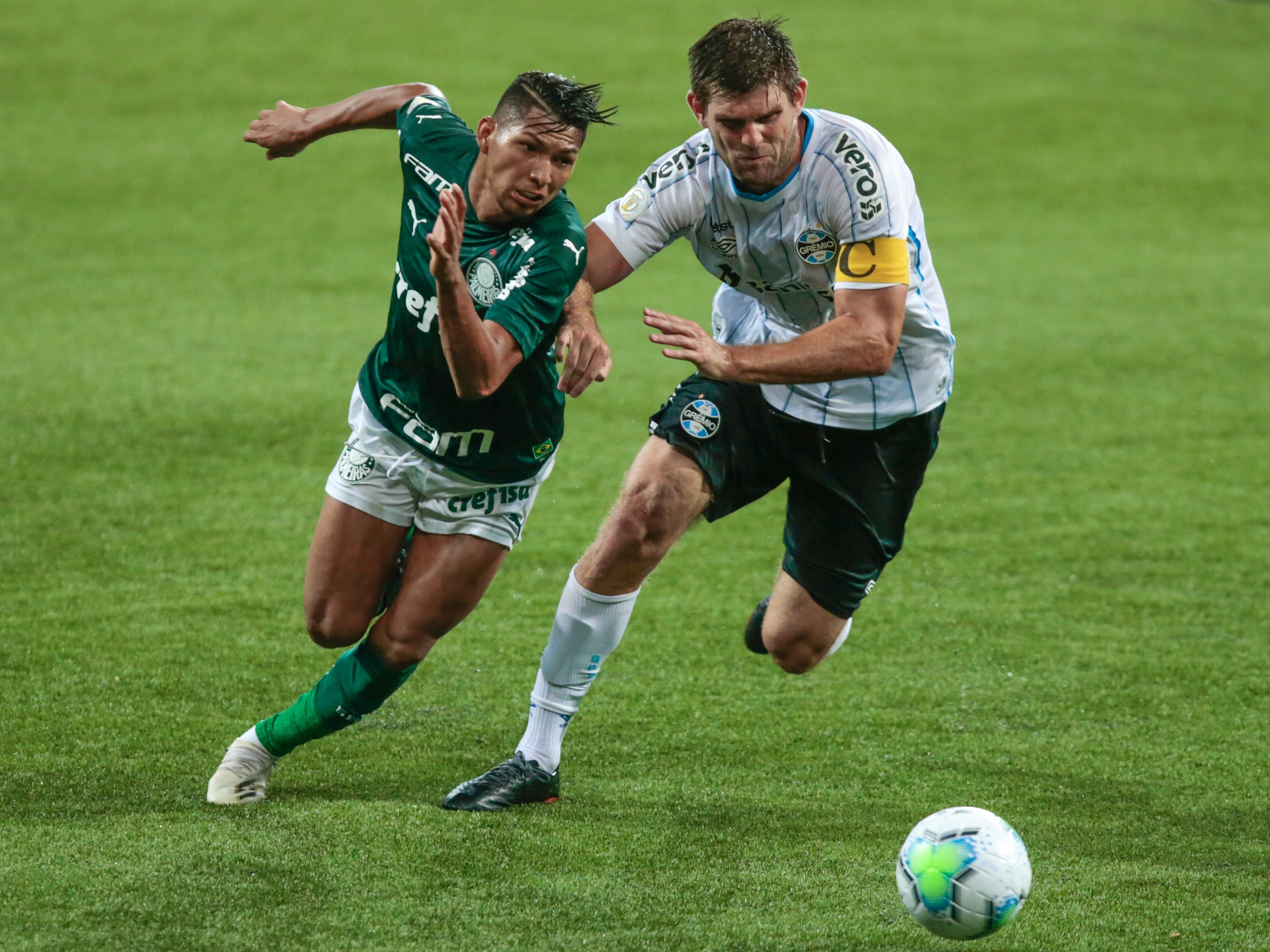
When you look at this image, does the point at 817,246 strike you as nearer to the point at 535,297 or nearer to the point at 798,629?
the point at 535,297

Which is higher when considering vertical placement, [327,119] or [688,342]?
[327,119]

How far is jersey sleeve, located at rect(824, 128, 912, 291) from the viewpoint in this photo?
160 inches

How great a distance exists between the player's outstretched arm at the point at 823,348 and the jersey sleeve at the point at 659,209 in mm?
505

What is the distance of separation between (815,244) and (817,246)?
0.01m

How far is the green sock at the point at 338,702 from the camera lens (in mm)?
4266

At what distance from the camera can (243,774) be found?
4.20 m

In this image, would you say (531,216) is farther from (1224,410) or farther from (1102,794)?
(1224,410)

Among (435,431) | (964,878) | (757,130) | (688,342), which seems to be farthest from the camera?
(435,431)

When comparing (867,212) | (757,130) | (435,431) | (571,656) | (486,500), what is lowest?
(571,656)

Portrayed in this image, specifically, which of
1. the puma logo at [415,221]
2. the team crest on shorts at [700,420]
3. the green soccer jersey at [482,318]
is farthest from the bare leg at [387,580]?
the puma logo at [415,221]

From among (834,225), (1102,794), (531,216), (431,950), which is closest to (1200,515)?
(1102,794)

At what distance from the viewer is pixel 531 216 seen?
405 cm

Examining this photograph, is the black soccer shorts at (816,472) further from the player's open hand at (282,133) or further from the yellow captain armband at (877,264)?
the player's open hand at (282,133)

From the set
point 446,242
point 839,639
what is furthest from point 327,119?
point 839,639
